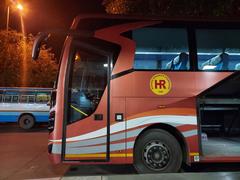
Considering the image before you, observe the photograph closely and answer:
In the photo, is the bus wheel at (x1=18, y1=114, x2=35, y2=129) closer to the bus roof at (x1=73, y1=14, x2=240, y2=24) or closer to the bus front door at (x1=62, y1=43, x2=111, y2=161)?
the bus front door at (x1=62, y1=43, x2=111, y2=161)

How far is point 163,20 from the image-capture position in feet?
22.0

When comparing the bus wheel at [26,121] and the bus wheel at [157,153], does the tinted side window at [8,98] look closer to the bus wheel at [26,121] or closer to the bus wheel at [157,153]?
the bus wheel at [26,121]

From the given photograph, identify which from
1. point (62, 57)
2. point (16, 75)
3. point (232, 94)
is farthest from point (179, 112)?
point (16, 75)

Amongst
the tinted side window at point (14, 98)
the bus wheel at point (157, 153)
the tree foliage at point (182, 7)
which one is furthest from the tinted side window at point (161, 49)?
the tinted side window at point (14, 98)

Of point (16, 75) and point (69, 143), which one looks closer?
point (69, 143)

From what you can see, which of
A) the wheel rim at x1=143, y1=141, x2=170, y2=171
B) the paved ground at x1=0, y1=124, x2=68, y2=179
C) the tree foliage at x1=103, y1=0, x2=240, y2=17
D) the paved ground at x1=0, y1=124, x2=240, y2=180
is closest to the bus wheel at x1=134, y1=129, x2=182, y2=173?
the wheel rim at x1=143, y1=141, x2=170, y2=171

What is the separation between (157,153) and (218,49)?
2802 millimetres

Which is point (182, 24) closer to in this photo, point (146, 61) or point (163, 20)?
point (163, 20)

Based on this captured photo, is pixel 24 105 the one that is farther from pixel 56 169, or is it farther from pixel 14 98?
pixel 56 169

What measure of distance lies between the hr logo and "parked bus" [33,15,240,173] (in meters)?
0.02

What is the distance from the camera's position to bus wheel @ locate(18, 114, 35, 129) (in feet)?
56.9

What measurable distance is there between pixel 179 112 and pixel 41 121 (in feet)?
42.5

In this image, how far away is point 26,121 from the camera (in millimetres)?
17484

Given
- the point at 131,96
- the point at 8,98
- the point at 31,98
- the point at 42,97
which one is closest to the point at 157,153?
the point at 131,96
